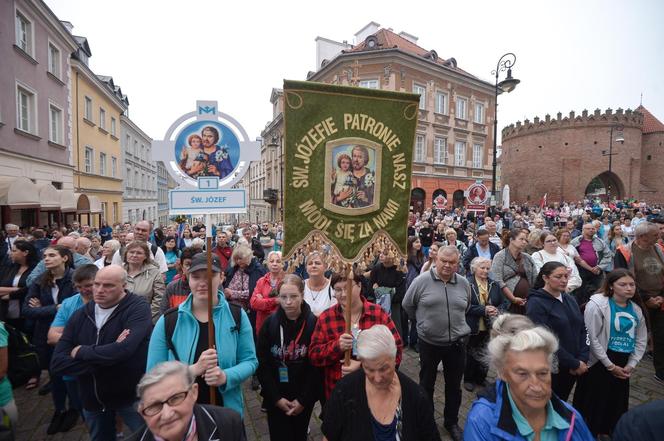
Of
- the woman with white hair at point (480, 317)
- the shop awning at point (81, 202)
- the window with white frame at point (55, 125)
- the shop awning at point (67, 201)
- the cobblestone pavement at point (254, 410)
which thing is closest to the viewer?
the cobblestone pavement at point (254, 410)

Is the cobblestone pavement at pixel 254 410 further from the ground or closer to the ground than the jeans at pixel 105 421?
closer to the ground

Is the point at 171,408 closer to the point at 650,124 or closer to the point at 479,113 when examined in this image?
the point at 479,113

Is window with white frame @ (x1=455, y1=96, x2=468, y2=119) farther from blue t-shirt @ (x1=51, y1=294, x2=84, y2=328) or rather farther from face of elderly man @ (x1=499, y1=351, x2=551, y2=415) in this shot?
blue t-shirt @ (x1=51, y1=294, x2=84, y2=328)

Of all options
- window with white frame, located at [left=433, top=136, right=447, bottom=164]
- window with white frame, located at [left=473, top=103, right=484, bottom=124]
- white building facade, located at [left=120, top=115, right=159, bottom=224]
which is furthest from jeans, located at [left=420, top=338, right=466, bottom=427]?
white building facade, located at [left=120, top=115, right=159, bottom=224]

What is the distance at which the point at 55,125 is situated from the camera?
16.0m

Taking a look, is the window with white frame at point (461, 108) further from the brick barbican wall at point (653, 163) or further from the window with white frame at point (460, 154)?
the brick barbican wall at point (653, 163)

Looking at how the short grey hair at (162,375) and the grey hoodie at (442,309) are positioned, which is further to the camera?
the grey hoodie at (442,309)

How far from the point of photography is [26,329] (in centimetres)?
432

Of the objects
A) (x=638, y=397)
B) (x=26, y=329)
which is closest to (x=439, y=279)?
(x=638, y=397)

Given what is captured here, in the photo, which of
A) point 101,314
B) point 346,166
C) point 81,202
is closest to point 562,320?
point 346,166

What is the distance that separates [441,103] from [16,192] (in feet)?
85.3

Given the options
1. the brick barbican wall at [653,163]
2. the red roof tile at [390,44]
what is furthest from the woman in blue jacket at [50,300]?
the brick barbican wall at [653,163]

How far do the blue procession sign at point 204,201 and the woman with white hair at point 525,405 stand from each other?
2.10 metres

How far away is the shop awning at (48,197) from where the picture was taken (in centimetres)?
1293
